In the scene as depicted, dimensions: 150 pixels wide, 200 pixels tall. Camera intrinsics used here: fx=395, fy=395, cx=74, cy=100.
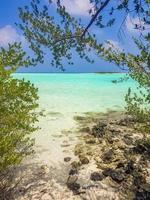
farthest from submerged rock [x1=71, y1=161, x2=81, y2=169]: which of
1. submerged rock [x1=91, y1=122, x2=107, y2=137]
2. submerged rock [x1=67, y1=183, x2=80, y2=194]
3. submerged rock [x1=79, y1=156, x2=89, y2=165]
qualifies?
submerged rock [x1=91, y1=122, x2=107, y2=137]

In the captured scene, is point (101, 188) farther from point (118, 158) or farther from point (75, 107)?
point (75, 107)

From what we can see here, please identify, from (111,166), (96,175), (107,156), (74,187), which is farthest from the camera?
(107,156)

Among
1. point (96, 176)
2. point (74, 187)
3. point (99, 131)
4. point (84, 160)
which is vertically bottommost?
point (74, 187)

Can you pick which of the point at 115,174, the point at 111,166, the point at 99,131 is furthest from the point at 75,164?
the point at 99,131

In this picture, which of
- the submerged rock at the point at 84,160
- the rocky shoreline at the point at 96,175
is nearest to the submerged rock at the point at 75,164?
the rocky shoreline at the point at 96,175

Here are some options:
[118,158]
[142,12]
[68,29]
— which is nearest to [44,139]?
[118,158]

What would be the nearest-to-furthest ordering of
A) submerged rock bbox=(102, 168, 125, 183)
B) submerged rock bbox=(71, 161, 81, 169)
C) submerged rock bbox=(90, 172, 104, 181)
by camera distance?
submerged rock bbox=(102, 168, 125, 183), submerged rock bbox=(90, 172, 104, 181), submerged rock bbox=(71, 161, 81, 169)

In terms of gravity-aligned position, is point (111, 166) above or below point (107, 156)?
below

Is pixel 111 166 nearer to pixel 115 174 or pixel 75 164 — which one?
pixel 115 174

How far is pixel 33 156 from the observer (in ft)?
44.3

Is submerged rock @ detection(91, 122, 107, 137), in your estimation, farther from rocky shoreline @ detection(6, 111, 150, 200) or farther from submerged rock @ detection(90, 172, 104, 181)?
submerged rock @ detection(90, 172, 104, 181)

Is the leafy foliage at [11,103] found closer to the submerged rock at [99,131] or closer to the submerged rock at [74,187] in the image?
the submerged rock at [74,187]

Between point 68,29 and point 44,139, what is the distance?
248 inches

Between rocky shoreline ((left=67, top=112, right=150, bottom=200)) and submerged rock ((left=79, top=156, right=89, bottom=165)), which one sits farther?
submerged rock ((left=79, top=156, right=89, bottom=165))
